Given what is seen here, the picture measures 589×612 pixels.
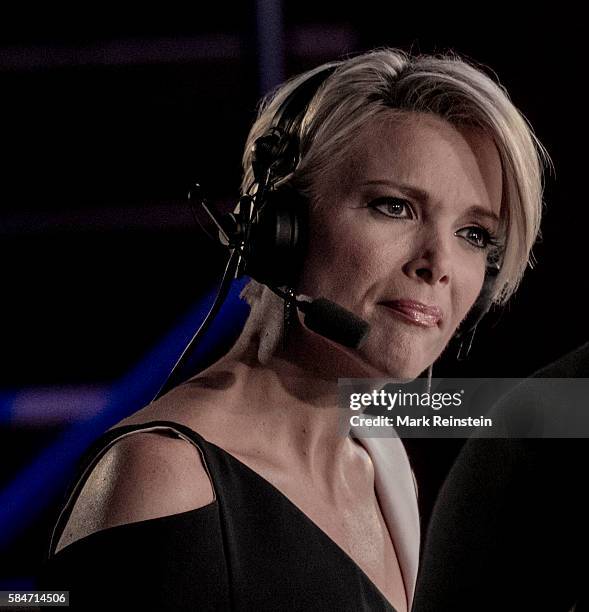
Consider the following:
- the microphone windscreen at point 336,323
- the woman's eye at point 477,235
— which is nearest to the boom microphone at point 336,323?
the microphone windscreen at point 336,323

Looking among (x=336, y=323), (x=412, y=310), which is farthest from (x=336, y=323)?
(x=412, y=310)

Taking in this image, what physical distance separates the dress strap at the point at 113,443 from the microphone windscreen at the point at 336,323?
16cm

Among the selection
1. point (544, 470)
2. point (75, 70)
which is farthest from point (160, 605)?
point (75, 70)

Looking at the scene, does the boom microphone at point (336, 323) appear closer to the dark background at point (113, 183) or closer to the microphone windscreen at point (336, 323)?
the microphone windscreen at point (336, 323)

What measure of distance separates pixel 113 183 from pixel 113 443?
1119mm

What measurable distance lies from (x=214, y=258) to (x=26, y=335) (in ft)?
1.48

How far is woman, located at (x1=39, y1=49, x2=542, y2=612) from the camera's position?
0.76 metres

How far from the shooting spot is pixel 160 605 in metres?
0.67

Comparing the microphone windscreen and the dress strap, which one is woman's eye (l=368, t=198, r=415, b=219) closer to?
the microphone windscreen

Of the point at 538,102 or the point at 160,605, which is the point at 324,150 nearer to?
the point at 160,605

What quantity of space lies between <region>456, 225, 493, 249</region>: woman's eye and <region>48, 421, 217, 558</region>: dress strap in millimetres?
394

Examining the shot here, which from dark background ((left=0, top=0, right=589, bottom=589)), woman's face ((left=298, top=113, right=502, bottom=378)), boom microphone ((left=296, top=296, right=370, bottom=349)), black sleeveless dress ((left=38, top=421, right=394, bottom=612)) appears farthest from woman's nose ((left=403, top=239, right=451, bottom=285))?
dark background ((left=0, top=0, right=589, bottom=589))

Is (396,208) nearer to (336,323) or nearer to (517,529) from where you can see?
(336,323)

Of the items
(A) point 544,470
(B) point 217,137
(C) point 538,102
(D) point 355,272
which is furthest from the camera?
(B) point 217,137
